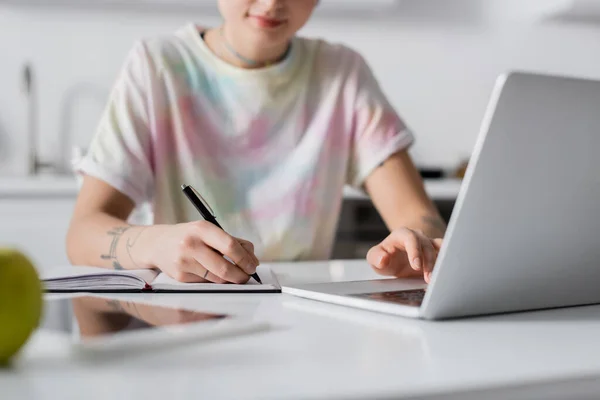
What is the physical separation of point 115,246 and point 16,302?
25.5 inches

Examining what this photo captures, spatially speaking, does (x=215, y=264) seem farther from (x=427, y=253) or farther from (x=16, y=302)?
(x=16, y=302)

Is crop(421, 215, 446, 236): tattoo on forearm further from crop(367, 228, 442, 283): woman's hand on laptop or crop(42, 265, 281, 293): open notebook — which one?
crop(42, 265, 281, 293): open notebook

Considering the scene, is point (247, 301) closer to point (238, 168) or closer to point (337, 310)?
point (337, 310)

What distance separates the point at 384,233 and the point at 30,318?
7.55 feet

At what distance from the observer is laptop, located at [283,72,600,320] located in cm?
60

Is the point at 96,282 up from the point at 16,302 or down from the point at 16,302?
down

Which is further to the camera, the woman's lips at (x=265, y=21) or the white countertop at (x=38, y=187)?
the white countertop at (x=38, y=187)

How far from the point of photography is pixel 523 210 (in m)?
0.65

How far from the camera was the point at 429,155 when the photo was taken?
3.27 m

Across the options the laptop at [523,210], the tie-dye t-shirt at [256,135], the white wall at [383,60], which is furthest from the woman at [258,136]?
the white wall at [383,60]

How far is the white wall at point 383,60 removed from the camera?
293cm

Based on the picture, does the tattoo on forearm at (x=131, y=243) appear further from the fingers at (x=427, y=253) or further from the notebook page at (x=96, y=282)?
the fingers at (x=427, y=253)

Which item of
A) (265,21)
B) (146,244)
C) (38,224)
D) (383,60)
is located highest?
(265,21)

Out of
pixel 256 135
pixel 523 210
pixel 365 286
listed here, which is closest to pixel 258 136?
pixel 256 135
